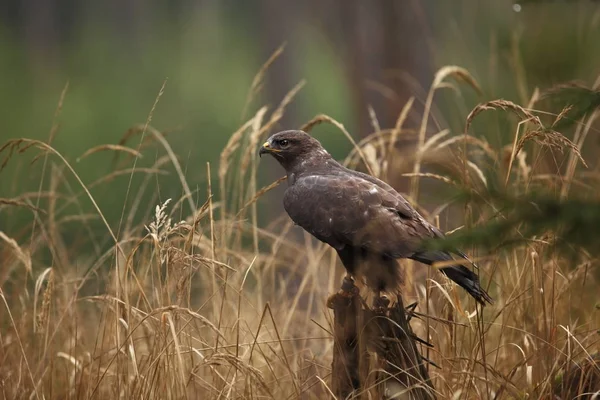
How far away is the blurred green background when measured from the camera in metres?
4.34

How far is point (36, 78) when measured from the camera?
1692 centimetres

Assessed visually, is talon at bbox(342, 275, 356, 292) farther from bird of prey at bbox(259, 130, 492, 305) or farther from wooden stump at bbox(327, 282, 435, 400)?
wooden stump at bbox(327, 282, 435, 400)

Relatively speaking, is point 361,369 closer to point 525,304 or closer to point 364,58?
point 525,304

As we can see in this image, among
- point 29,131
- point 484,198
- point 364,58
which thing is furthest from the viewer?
point 29,131

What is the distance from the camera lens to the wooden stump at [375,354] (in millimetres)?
2465

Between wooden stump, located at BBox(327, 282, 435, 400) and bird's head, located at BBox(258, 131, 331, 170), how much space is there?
0.76 m

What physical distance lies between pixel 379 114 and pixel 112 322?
3.05 metres

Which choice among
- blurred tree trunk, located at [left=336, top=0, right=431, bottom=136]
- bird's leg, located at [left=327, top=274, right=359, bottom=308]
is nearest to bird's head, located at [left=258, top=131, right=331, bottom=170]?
bird's leg, located at [left=327, top=274, right=359, bottom=308]

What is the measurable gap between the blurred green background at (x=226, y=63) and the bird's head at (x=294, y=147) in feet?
2.92

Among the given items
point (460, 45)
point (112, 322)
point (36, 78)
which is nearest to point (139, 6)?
point (36, 78)

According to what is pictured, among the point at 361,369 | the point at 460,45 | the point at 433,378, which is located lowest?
the point at 433,378

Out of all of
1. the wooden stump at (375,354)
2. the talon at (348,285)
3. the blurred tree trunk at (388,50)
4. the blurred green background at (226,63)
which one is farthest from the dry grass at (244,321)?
the blurred tree trunk at (388,50)

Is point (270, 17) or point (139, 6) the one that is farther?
point (139, 6)

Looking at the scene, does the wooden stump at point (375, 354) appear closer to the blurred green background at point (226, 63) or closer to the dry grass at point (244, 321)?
the dry grass at point (244, 321)
